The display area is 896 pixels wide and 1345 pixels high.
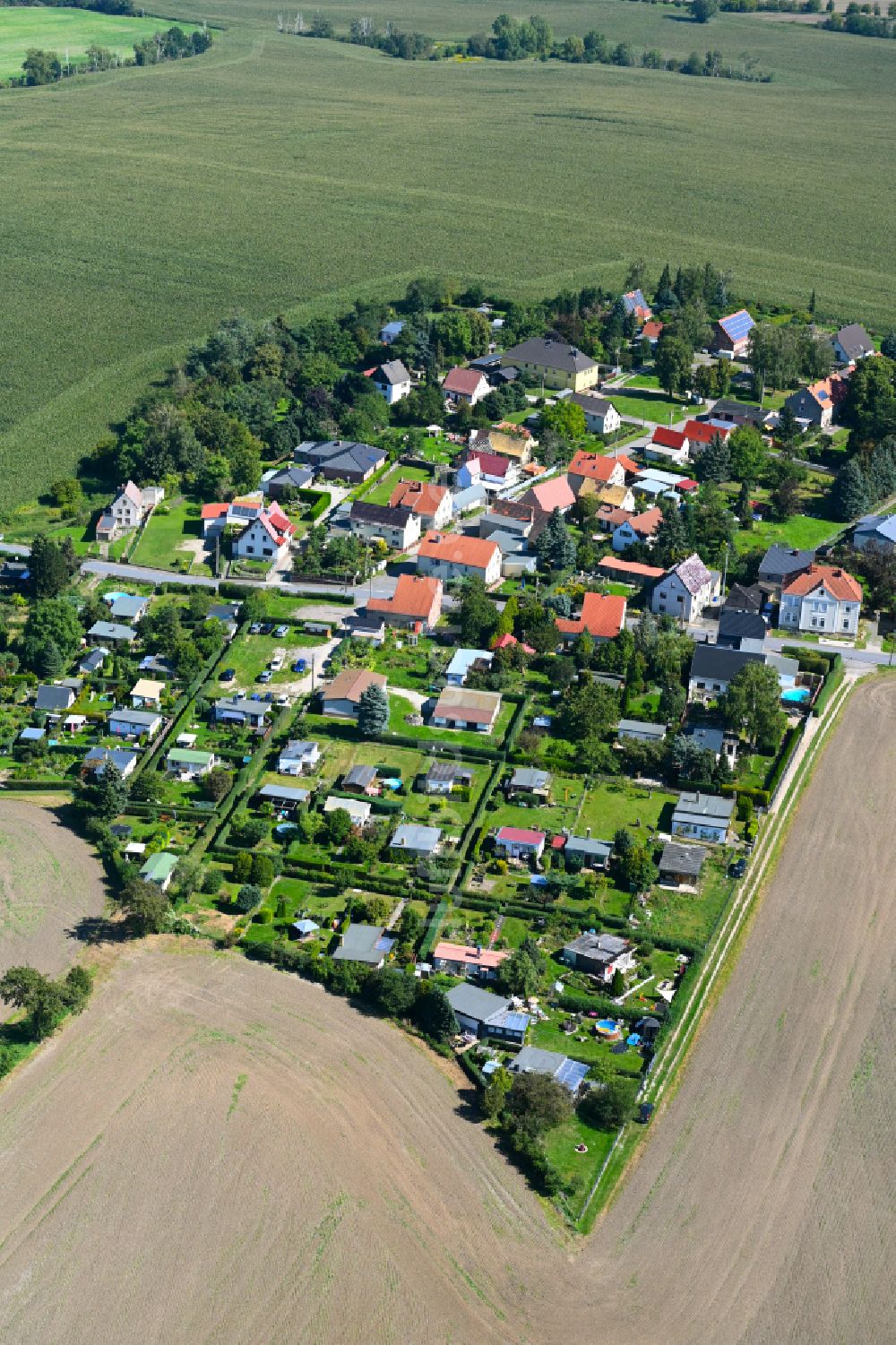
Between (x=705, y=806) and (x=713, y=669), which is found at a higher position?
(x=713, y=669)

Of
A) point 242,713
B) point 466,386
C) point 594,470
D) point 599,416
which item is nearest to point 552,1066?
point 242,713

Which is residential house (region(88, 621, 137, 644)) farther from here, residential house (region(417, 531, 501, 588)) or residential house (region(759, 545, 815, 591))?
residential house (region(759, 545, 815, 591))

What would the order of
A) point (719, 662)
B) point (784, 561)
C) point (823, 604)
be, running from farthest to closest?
point (784, 561) → point (823, 604) → point (719, 662)

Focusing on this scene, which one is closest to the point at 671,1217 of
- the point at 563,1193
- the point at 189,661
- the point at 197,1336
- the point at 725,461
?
the point at 563,1193

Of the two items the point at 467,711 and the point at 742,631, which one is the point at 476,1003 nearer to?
the point at 467,711

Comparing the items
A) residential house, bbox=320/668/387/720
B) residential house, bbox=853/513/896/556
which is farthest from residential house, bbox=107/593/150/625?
residential house, bbox=853/513/896/556

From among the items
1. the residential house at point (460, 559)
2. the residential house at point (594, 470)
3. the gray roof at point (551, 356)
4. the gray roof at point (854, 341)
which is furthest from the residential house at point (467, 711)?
the gray roof at point (854, 341)

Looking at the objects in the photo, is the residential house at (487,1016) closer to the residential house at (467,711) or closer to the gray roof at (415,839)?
the gray roof at (415,839)
